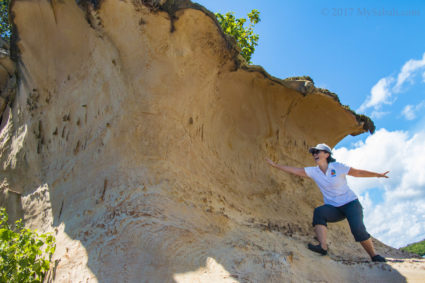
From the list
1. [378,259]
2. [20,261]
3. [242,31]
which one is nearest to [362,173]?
[378,259]

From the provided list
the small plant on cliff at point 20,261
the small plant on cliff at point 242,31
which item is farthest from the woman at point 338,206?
the small plant on cliff at point 242,31

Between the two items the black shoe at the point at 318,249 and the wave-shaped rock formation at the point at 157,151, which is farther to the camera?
the black shoe at the point at 318,249

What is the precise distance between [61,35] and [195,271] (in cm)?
366

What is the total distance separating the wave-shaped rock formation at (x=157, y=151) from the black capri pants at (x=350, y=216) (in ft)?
0.83

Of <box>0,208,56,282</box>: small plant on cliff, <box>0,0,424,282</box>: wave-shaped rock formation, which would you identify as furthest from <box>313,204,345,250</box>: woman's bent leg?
<box>0,208,56,282</box>: small plant on cliff

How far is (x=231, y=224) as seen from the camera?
332cm

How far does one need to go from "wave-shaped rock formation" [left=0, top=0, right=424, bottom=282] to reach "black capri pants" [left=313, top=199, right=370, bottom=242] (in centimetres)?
25

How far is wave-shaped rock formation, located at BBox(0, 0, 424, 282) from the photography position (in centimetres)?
270

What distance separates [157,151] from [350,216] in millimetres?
1954

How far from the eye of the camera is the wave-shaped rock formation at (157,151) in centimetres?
270

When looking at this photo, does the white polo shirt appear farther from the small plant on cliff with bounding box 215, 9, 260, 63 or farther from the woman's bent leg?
the small plant on cliff with bounding box 215, 9, 260, 63

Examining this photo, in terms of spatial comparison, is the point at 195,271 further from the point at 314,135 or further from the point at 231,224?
the point at 314,135

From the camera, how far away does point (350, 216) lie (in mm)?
3152

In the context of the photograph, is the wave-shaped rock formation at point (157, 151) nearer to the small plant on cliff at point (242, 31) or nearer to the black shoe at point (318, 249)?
the black shoe at point (318, 249)
